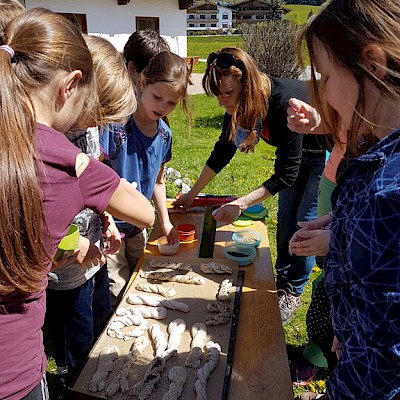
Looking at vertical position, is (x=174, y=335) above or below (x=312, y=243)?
below

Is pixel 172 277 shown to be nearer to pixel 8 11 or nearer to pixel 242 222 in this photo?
pixel 242 222

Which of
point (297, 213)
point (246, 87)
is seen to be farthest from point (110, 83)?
point (297, 213)

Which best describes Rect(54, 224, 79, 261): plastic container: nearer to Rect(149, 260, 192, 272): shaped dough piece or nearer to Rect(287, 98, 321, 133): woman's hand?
Rect(149, 260, 192, 272): shaped dough piece

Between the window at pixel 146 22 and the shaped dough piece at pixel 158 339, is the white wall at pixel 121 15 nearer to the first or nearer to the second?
the window at pixel 146 22

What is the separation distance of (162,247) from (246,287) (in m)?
0.45

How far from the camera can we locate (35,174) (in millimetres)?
859

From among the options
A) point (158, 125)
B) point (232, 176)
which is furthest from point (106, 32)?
point (158, 125)

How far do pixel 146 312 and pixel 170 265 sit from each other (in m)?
0.31

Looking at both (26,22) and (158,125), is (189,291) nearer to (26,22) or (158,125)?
(158,125)

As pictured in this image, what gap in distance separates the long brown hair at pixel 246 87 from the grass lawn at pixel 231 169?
1.75 ft

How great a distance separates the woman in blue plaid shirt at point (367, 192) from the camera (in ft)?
2.50

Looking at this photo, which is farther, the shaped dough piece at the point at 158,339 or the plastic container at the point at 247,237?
the plastic container at the point at 247,237

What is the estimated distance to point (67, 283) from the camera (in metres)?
1.59

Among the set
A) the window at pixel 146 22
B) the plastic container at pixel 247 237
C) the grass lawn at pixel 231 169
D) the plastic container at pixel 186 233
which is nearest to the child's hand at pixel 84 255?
the plastic container at pixel 186 233
